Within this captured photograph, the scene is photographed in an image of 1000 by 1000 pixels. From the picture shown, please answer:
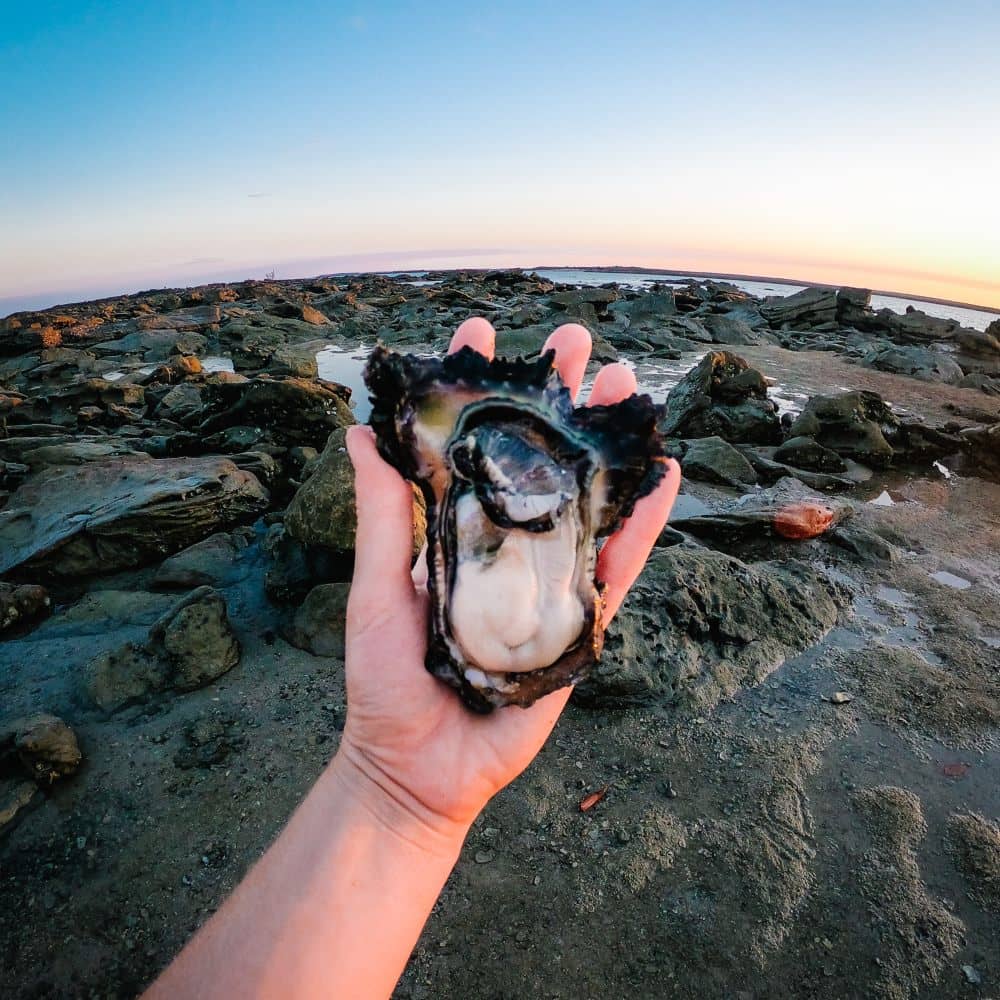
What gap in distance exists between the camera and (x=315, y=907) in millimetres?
1744

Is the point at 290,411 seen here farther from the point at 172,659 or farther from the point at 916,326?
the point at 916,326

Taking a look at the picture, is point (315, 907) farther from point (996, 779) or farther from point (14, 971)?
point (996, 779)

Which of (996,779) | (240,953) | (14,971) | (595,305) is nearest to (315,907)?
(240,953)

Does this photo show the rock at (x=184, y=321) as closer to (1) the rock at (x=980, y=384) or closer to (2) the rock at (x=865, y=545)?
(2) the rock at (x=865, y=545)

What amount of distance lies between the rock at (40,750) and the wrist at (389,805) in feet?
8.04

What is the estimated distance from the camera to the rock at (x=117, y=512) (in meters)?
5.83

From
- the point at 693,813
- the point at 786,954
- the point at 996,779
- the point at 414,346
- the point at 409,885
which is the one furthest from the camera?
the point at 414,346

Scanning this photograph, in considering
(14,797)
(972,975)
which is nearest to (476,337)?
(972,975)

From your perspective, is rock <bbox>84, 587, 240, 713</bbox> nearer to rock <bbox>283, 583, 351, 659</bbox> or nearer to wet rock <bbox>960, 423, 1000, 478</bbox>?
rock <bbox>283, 583, 351, 659</bbox>

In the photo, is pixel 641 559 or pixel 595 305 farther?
pixel 595 305

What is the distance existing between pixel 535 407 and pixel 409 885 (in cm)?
160

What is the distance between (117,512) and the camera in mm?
5957

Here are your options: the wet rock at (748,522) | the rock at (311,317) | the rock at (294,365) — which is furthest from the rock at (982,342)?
the rock at (311,317)

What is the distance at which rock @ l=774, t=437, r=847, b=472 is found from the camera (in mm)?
8773
